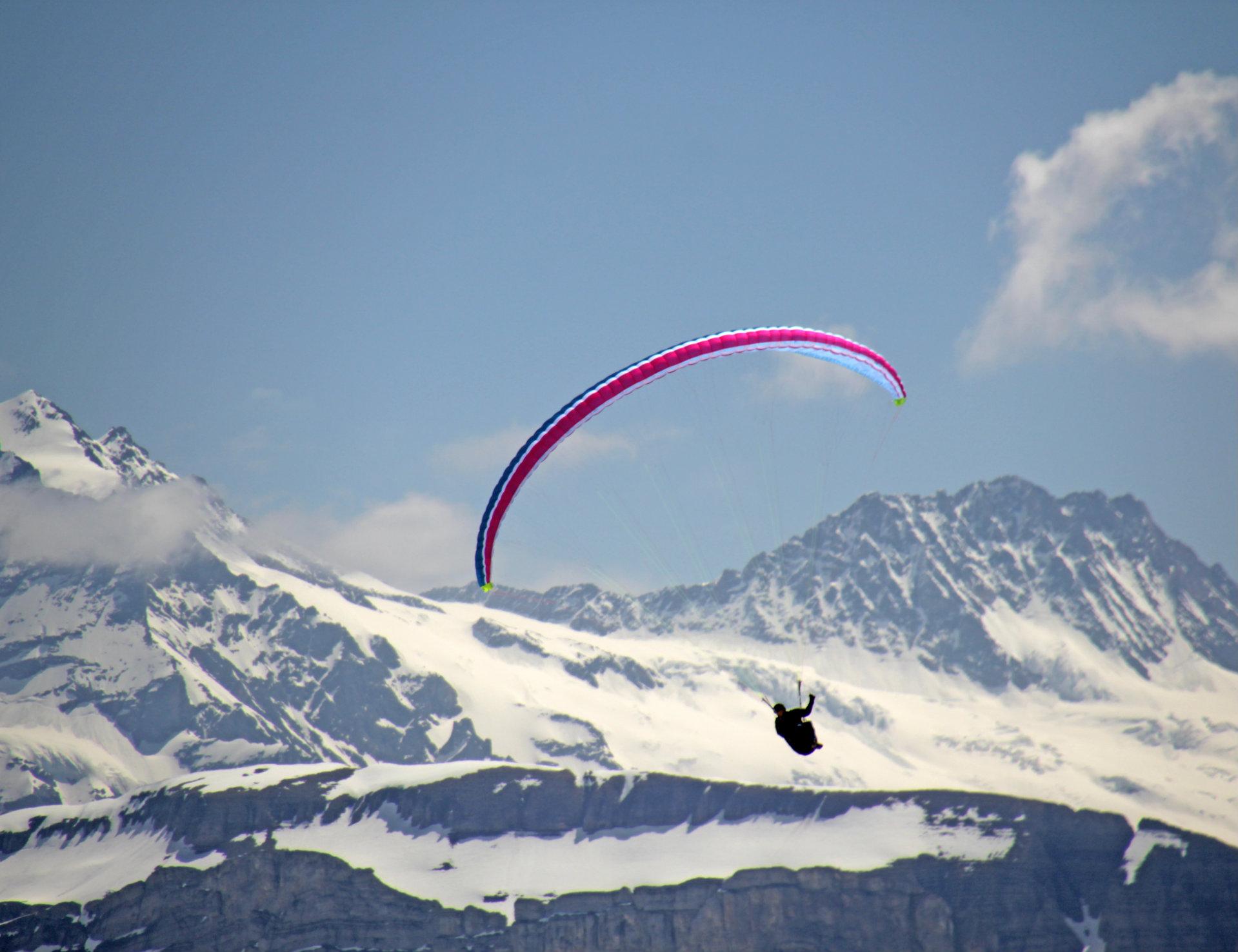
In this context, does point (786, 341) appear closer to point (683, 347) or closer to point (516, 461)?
point (683, 347)

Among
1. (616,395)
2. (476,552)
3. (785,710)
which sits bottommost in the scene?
(785,710)

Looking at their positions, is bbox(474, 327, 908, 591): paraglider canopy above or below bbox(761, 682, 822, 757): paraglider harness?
above

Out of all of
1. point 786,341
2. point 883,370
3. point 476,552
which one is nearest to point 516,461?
point 476,552

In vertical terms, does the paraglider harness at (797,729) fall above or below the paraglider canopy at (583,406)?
below

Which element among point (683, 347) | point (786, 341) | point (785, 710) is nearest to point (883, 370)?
point (786, 341)

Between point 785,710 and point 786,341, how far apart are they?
17271 millimetres

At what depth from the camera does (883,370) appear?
84.6 metres

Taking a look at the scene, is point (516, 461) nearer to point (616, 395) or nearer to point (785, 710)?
point (616, 395)

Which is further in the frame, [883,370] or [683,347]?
[883,370]

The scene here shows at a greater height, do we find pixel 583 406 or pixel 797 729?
pixel 583 406

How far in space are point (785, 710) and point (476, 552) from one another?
15.5 m

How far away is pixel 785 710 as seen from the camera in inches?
2963

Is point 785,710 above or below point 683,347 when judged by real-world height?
below

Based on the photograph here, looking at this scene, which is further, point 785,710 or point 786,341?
point 786,341
